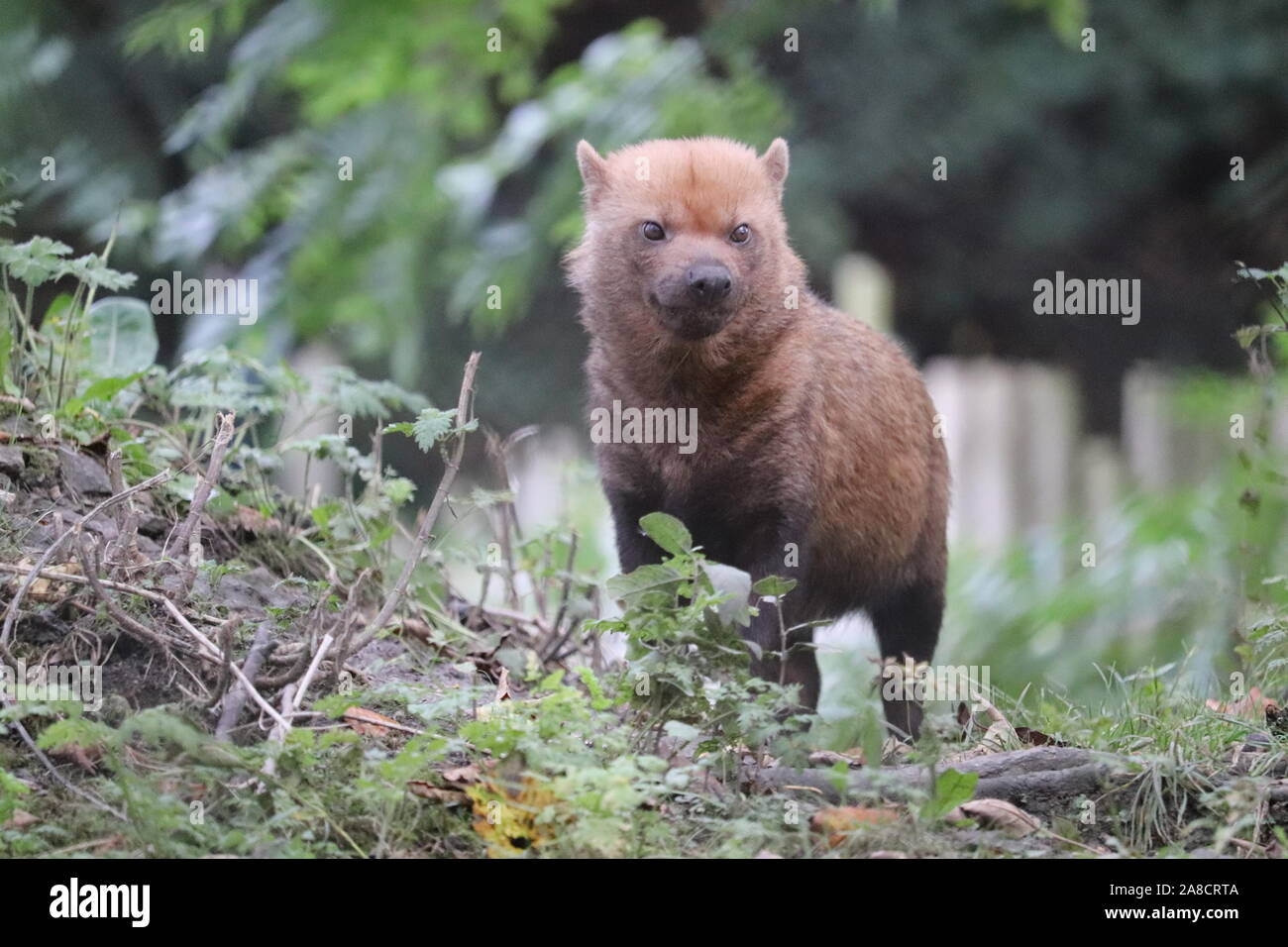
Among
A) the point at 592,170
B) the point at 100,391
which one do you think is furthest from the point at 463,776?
the point at 592,170

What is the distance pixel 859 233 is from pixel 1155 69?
2310mm

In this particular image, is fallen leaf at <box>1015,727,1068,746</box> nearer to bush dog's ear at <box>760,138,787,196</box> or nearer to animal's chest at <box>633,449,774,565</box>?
animal's chest at <box>633,449,774,565</box>

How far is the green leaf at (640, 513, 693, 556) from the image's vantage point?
3.88 metres

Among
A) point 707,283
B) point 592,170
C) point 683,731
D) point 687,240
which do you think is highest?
point 592,170

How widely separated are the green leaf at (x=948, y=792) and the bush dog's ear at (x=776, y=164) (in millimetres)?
2681

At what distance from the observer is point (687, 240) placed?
16.5ft

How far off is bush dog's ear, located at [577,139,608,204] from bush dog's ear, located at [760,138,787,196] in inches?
22.8

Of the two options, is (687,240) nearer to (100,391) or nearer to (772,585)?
(772,585)

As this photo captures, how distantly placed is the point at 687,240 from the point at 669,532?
144cm

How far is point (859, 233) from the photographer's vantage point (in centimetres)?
1098

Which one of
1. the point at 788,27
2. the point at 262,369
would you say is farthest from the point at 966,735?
the point at 788,27

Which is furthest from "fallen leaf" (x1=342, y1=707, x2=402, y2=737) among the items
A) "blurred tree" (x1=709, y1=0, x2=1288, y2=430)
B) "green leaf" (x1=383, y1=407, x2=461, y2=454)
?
"blurred tree" (x1=709, y1=0, x2=1288, y2=430)

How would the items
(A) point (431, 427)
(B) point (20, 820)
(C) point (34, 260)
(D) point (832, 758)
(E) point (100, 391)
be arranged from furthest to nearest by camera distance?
(E) point (100, 391) < (C) point (34, 260) < (D) point (832, 758) < (A) point (431, 427) < (B) point (20, 820)

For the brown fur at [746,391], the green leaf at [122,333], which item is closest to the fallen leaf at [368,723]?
the brown fur at [746,391]
